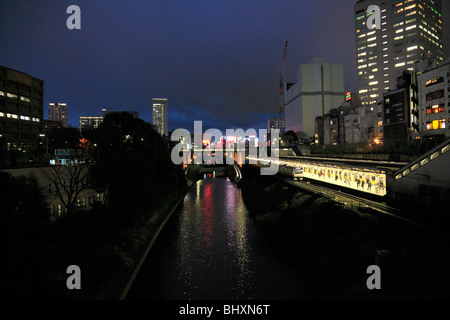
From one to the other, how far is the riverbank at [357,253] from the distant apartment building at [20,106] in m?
49.9

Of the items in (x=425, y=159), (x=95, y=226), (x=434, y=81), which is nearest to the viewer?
(x=95, y=226)

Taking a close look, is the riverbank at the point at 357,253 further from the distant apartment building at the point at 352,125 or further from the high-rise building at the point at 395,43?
the high-rise building at the point at 395,43

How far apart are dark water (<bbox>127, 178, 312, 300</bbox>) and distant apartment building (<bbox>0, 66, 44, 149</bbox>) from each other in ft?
134

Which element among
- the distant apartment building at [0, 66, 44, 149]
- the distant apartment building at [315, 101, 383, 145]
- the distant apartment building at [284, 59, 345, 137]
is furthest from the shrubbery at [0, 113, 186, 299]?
the distant apartment building at [284, 59, 345, 137]

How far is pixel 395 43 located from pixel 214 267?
109570 mm

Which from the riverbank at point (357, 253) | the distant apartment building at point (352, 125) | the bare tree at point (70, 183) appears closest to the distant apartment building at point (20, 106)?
the bare tree at point (70, 183)

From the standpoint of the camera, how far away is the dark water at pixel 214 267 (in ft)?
47.8

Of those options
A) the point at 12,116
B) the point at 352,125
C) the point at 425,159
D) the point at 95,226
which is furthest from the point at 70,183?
the point at 352,125

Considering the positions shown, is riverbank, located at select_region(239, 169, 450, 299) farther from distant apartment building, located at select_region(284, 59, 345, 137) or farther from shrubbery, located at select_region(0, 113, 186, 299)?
distant apartment building, located at select_region(284, 59, 345, 137)

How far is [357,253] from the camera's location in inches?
535

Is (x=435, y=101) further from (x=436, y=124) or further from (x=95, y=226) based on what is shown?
(x=95, y=226)

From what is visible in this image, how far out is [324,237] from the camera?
16922 mm
